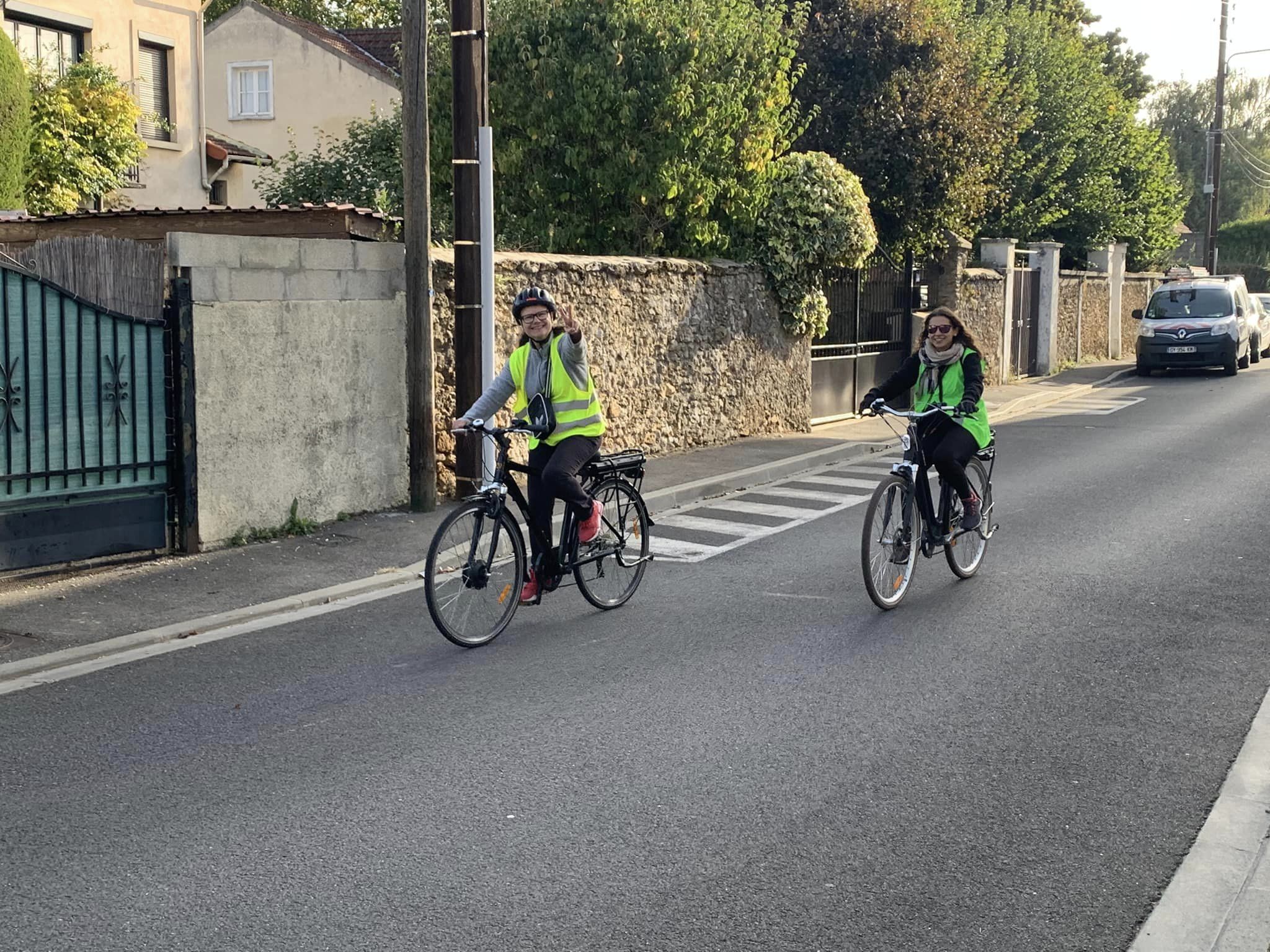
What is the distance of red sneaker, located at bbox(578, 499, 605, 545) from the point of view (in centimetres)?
777

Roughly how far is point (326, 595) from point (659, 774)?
3733 mm

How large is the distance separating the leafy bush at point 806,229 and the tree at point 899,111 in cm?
455

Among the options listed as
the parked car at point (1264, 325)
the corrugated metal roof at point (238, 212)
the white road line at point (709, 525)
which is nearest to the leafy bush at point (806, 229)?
the white road line at point (709, 525)

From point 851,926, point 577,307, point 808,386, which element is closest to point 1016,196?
point 808,386

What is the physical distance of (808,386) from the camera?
58.9ft

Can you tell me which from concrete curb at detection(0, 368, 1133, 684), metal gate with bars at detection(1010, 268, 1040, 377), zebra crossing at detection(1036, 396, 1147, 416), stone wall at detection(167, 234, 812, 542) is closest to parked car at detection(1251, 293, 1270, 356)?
metal gate with bars at detection(1010, 268, 1040, 377)

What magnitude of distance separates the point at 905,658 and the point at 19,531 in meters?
5.28

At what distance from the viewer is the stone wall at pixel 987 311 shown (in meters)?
23.8

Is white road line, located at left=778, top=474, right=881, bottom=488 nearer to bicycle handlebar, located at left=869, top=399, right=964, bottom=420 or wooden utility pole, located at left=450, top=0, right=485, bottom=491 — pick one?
wooden utility pole, located at left=450, top=0, right=485, bottom=491

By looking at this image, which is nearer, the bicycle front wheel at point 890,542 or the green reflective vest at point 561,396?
the green reflective vest at point 561,396

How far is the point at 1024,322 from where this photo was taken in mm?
27703

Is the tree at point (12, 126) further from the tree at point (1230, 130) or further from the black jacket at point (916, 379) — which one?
the tree at point (1230, 130)

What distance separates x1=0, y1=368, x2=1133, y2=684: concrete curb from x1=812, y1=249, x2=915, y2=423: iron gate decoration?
3.35m

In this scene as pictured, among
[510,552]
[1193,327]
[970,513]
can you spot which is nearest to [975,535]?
[970,513]
